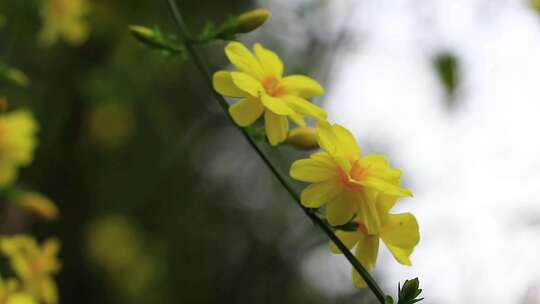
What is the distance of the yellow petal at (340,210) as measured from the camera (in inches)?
24.8

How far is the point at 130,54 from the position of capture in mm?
2074

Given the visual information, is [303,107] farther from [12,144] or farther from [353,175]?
[12,144]

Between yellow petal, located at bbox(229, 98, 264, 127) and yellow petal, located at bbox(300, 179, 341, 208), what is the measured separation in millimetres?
86

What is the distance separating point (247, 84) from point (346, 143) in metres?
0.10

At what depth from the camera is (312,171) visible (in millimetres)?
635

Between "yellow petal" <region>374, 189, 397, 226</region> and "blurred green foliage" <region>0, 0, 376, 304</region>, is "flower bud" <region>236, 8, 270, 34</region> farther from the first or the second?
"blurred green foliage" <region>0, 0, 376, 304</region>

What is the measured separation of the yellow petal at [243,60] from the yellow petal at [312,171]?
0.11 m

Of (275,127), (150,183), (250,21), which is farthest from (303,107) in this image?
(150,183)

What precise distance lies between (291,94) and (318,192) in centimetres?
13

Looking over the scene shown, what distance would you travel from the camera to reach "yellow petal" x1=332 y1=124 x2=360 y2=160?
64 cm

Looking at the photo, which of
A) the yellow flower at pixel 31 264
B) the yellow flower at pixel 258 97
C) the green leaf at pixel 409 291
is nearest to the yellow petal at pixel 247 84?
the yellow flower at pixel 258 97

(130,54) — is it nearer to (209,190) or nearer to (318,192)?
(209,190)

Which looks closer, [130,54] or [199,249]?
[130,54]

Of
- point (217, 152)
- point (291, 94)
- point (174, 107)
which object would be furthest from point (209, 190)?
point (291, 94)
